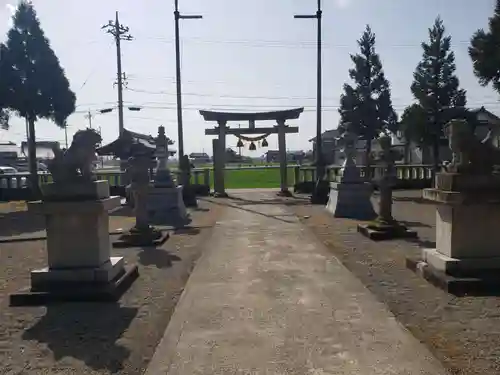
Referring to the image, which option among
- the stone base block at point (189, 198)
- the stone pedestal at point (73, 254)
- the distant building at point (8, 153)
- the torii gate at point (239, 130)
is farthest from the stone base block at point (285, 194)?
the distant building at point (8, 153)

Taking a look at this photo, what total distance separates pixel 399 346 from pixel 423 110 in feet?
60.6

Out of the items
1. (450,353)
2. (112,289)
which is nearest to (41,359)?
(112,289)

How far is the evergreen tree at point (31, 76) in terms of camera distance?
19859 millimetres

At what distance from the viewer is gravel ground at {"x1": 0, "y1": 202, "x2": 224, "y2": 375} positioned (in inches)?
161

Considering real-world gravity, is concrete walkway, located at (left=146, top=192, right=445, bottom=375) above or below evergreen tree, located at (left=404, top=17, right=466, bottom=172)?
below

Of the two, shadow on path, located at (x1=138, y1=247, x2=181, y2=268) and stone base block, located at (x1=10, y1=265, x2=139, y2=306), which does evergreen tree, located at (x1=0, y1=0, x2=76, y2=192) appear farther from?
stone base block, located at (x1=10, y1=265, x2=139, y2=306)

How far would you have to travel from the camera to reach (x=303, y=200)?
19.6 m

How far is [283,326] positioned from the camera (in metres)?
4.76

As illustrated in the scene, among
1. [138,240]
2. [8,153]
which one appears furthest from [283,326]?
[8,153]

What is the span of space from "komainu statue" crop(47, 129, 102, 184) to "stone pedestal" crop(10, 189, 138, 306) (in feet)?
0.86

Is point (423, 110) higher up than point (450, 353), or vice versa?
point (423, 110)

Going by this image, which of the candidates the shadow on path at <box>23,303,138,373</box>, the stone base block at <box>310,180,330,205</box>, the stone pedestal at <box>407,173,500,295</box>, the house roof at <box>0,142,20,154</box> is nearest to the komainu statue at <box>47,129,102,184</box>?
the shadow on path at <box>23,303,138,373</box>

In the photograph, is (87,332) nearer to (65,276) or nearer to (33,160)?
(65,276)

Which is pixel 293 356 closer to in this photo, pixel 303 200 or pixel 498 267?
pixel 498 267
